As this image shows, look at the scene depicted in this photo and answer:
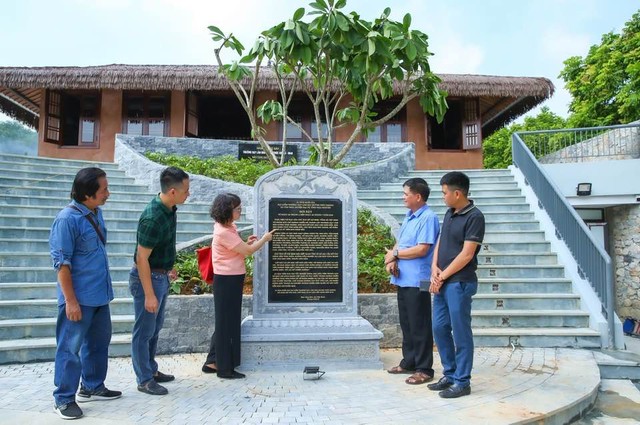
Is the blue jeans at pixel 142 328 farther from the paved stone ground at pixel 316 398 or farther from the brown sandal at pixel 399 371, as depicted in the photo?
the brown sandal at pixel 399 371

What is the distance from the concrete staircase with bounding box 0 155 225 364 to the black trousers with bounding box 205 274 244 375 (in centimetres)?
144

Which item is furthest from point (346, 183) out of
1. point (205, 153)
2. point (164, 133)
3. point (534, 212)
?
point (164, 133)

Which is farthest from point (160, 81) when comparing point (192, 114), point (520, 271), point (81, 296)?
point (81, 296)

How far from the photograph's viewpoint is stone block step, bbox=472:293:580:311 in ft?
20.9

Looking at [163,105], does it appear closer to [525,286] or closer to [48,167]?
[48,167]

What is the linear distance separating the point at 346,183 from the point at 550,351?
3.14 m

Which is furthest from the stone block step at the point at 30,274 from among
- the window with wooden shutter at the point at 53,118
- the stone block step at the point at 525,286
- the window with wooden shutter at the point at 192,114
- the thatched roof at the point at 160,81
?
the window with wooden shutter at the point at 53,118

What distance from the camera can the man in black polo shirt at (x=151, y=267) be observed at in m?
3.61

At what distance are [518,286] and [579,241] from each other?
1.07m

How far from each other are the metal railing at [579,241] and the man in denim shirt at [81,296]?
224 inches

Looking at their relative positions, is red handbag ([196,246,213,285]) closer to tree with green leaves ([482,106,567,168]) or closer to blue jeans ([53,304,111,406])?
blue jeans ([53,304,111,406])

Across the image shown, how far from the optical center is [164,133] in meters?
15.1

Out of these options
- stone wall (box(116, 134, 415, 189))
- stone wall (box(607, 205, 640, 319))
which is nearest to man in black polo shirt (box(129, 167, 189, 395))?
stone wall (box(116, 134, 415, 189))

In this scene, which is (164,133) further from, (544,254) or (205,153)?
(544,254)
